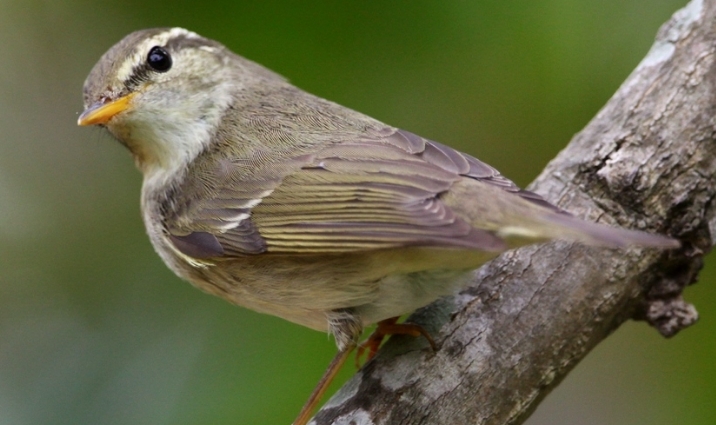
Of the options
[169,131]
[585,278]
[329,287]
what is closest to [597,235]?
[585,278]

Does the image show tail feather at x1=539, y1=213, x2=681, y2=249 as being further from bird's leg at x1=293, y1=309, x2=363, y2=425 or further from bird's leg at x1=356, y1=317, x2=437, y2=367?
bird's leg at x1=293, y1=309, x2=363, y2=425

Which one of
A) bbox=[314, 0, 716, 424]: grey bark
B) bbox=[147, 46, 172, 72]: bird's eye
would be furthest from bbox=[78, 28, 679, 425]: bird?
bbox=[314, 0, 716, 424]: grey bark

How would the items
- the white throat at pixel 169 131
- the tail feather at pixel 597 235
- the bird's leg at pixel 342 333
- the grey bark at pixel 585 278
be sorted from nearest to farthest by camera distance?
the tail feather at pixel 597 235
the grey bark at pixel 585 278
the bird's leg at pixel 342 333
the white throat at pixel 169 131

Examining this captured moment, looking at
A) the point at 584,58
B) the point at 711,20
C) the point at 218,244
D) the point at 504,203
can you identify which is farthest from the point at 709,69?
the point at 218,244

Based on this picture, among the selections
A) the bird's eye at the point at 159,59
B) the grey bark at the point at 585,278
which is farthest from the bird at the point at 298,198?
the grey bark at the point at 585,278

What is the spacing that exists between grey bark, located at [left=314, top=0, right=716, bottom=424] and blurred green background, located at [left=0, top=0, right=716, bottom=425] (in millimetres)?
338

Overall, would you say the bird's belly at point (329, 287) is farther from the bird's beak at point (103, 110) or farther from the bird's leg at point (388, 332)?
the bird's beak at point (103, 110)

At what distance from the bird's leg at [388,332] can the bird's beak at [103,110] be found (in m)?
1.24

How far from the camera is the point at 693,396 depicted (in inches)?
118

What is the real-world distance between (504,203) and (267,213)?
2.58ft

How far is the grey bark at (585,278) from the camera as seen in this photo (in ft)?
7.92

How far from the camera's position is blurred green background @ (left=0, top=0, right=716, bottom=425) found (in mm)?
2965

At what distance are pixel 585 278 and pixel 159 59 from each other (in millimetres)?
1801

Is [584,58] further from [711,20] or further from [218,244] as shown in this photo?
[218,244]
